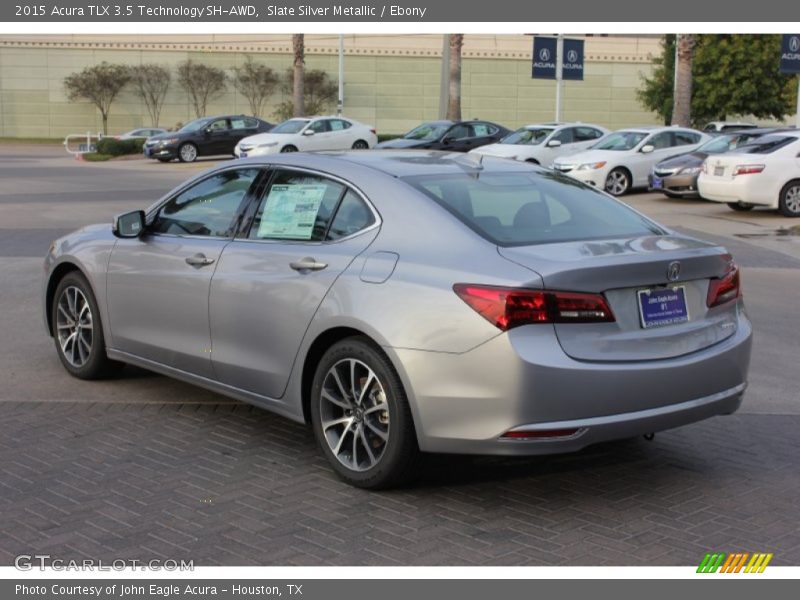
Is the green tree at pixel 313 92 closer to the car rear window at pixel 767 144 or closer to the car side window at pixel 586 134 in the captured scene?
the car side window at pixel 586 134

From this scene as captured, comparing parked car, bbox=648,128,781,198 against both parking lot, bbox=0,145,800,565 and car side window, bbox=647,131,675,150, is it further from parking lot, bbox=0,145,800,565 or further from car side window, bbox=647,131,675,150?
parking lot, bbox=0,145,800,565

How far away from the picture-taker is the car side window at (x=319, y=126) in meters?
36.1

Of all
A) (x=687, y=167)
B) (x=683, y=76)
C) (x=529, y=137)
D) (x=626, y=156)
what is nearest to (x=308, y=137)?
(x=529, y=137)

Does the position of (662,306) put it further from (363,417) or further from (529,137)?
(529,137)

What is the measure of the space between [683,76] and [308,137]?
38.7 feet

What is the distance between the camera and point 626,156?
25391 millimetres

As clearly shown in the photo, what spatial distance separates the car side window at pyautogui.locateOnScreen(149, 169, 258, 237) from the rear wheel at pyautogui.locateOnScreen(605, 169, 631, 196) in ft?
63.8

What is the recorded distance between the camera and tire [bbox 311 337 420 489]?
5.09 m

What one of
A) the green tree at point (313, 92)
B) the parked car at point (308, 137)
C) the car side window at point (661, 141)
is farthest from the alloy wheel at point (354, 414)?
the green tree at point (313, 92)

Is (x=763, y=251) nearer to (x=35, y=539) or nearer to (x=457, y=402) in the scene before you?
(x=457, y=402)

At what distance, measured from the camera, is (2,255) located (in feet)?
44.7

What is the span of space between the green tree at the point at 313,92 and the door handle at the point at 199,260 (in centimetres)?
5709

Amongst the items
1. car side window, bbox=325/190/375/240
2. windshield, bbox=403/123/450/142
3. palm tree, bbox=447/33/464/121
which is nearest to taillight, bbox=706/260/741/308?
car side window, bbox=325/190/375/240

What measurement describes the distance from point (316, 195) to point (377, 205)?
491 millimetres
